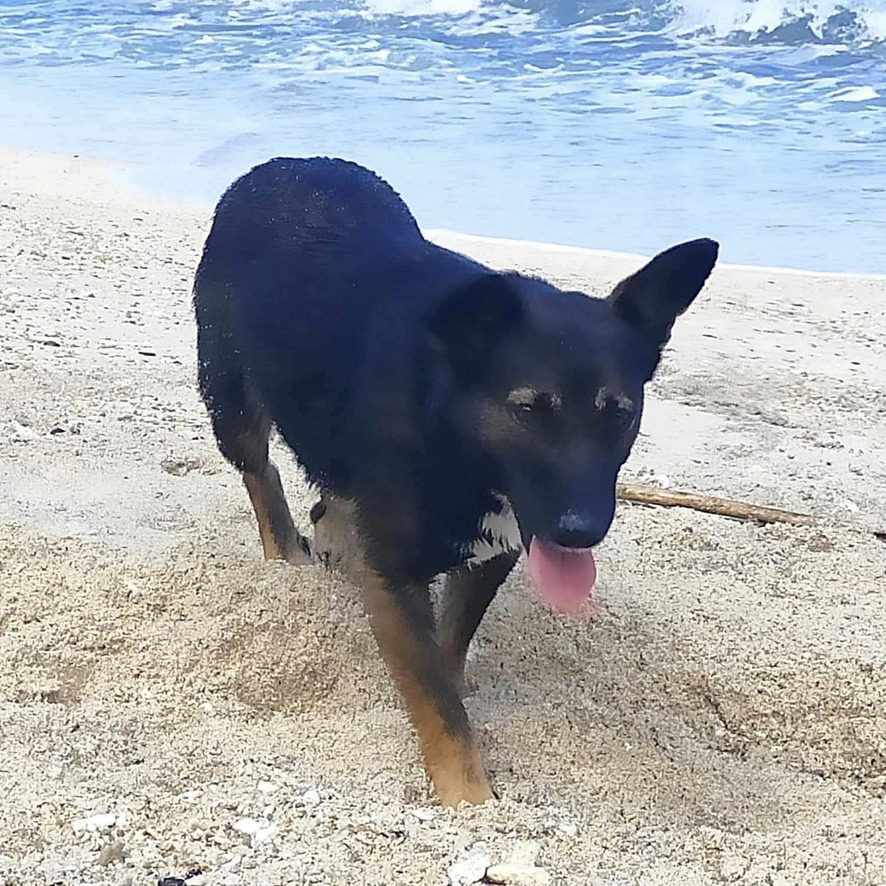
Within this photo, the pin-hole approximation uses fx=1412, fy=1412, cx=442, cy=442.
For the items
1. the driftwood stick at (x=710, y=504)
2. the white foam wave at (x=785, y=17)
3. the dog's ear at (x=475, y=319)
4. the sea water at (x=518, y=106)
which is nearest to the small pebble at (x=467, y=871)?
the dog's ear at (x=475, y=319)

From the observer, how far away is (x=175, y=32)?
1928 centimetres

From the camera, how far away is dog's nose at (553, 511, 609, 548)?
296cm

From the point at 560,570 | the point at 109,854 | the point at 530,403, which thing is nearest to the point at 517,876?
the point at 560,570

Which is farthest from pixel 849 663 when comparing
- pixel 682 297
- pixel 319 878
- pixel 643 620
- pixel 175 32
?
pixel 175 32

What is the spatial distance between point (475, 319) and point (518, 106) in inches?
460

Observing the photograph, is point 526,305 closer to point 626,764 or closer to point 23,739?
point 626,764

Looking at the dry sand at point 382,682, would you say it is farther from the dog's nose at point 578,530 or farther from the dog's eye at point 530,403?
the dog's eye at point 530,403

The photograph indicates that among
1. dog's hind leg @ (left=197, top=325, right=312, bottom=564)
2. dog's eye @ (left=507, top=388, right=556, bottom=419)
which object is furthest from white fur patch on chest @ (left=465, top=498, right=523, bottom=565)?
dog's hind leg @ (left=197, top=325, right=312, bottom=564)

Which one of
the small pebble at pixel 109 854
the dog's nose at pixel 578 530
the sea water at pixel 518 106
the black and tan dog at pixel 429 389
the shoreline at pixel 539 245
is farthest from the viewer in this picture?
the sea water at pixel 518 106

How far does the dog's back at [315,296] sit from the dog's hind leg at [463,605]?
1.46ft

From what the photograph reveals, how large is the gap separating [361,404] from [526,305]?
1.82 ft

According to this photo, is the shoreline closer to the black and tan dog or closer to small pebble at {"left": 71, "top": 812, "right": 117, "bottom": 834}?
the black and tan dog

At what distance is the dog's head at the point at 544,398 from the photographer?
9.88 ft

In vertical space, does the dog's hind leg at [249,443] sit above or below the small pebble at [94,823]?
below
